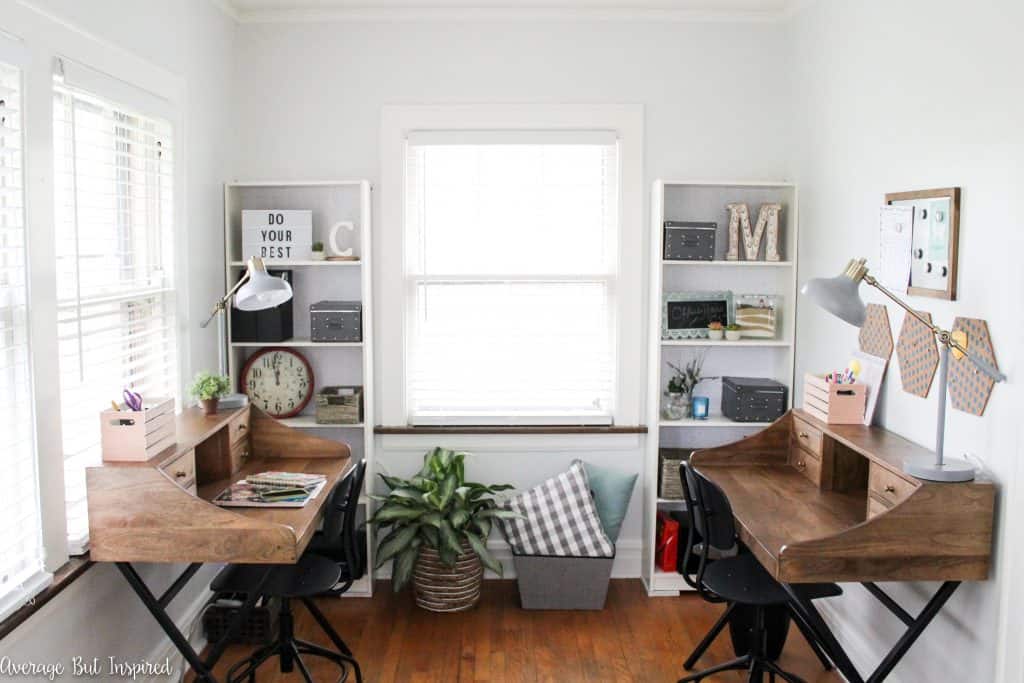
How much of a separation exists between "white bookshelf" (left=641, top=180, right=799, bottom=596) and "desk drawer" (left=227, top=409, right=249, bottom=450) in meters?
1.91

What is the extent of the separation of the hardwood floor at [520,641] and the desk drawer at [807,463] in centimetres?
80

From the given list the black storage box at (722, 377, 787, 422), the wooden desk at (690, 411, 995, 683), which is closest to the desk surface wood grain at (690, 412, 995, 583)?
the wooden desk at (690, 411, 995, 683)

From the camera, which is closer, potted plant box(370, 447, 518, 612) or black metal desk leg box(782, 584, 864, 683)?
black metal desk leg box(782, 584, 864, 683)

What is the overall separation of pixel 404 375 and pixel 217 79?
5.40ft

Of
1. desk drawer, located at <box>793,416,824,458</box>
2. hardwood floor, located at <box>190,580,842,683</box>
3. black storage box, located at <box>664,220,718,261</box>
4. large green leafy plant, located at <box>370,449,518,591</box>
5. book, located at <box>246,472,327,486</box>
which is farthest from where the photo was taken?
black storage box, located at <box>664,220,718,261</box>

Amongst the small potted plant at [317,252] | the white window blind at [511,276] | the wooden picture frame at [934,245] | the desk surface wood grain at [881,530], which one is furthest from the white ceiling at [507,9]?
the desk surface wood grain at [881,530]

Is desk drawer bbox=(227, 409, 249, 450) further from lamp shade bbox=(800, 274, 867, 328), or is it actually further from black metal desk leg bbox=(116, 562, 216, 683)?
lamp shade bbox=(800, 274, 867, 328)

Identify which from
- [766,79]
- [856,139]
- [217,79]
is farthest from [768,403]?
[217,79]

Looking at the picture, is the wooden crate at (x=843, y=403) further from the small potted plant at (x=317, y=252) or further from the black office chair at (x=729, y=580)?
the small potted plant at (x=317, y=252)

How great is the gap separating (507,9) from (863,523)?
2.92 metres

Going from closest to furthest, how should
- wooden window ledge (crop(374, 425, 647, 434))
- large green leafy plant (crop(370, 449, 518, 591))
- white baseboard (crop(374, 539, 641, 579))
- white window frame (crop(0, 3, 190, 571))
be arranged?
white window frame (crop(0, 3, 190, 571))
large green leafy plant (crop(370, 449, 518, 591))
wooden window ledge (crop(374, 425, 647, 434))
white baseboard (crop(374, 539, 641, 579))

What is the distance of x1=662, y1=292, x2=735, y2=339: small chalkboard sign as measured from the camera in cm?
450

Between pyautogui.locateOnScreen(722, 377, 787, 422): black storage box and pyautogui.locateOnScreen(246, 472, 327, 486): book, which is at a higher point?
pyautogui.locateOnScreen(722, 377, 787, 422): black storage box

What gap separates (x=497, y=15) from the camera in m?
4.44
